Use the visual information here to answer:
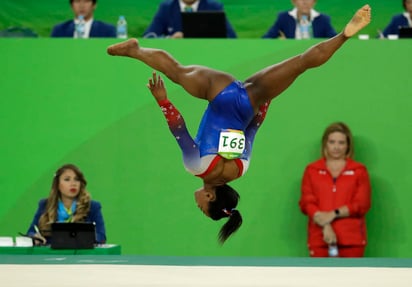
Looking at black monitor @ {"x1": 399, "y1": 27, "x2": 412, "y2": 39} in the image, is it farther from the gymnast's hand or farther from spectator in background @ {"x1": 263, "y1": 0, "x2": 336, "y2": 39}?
the gymnast's hand

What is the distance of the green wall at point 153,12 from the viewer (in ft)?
35.9

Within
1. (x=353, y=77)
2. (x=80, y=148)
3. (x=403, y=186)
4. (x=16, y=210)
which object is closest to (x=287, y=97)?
(x=353, y=77)

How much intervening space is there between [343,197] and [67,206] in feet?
7.92

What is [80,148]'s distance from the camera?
993 centimetres

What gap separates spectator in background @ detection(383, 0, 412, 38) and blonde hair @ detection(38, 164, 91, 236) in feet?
11.1

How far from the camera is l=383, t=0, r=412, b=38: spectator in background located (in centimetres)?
1042

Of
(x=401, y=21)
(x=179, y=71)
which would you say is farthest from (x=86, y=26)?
(x=179, y=71)

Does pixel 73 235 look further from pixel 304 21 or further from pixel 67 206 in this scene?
pixel 304 21

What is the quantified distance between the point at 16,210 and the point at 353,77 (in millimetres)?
3337

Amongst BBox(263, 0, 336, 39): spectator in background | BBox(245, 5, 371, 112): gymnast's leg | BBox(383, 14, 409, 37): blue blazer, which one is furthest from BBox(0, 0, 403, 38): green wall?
BBox(245, 5, 371, 112): gymnast's leg

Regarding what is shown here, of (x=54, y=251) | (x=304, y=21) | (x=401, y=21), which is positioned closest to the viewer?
(x=54, y=251)

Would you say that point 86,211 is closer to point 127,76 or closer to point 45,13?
point 127,76

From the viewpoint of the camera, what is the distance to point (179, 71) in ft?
23.4

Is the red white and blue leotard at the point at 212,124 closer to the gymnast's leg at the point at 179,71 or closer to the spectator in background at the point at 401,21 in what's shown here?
the gymnast's leg at the point at 179,71
